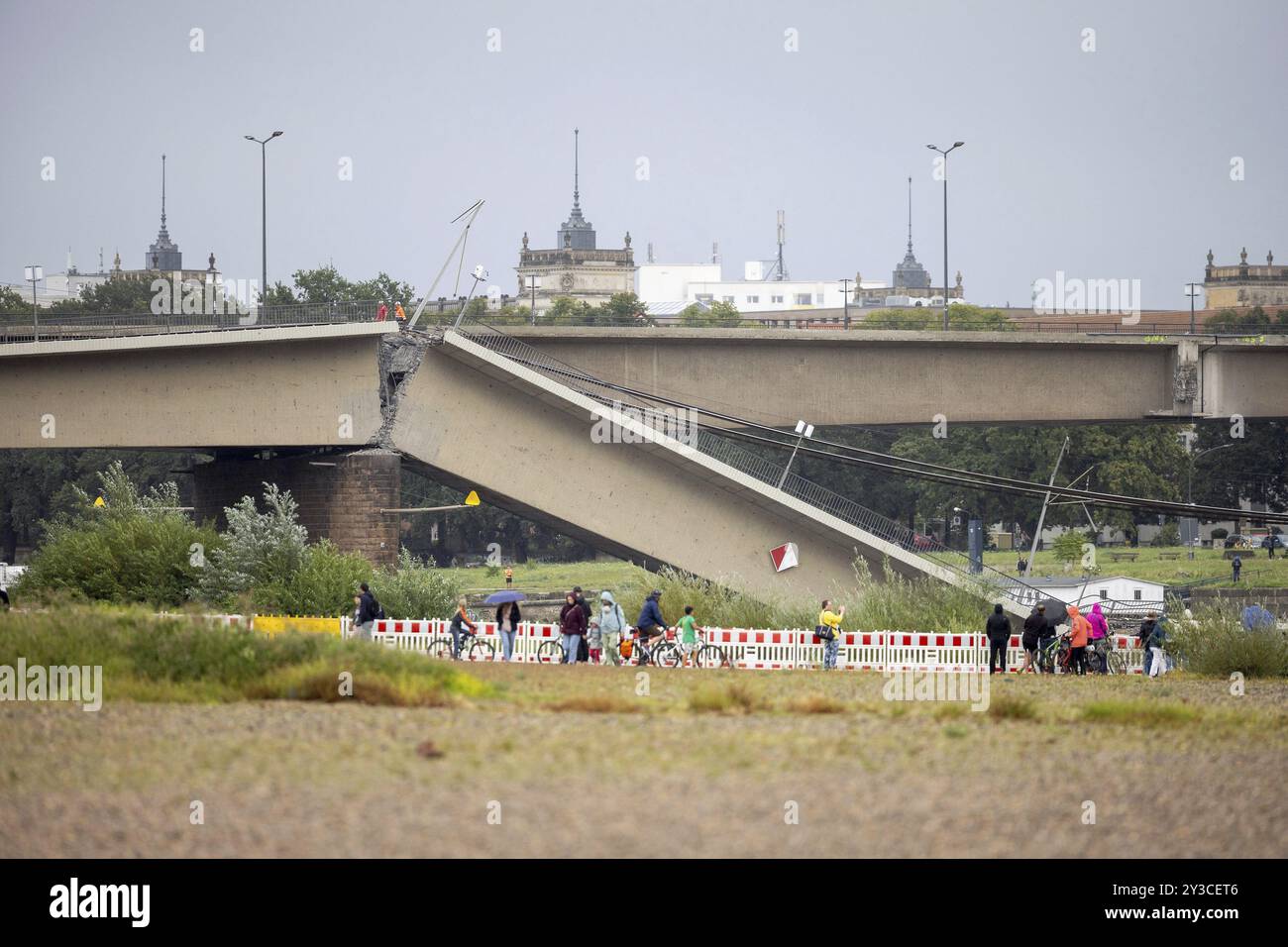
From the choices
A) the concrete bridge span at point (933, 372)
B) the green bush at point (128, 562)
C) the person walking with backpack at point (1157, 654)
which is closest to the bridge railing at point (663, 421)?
the concrete bridge span at point (933, 372)

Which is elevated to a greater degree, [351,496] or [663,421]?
[663,421]

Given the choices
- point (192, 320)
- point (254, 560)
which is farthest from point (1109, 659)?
point (192, 320)

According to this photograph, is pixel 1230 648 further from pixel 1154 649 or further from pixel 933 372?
pixel 933 372

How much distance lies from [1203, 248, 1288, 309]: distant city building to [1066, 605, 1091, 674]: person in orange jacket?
15561 centimetres

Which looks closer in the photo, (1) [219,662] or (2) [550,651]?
(1) [219,662]

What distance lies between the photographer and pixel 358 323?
37344 millimetres

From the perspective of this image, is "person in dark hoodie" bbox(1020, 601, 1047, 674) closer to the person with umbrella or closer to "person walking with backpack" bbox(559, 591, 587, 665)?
"person walking with backpack" bbox(559, 591, 587, 665)

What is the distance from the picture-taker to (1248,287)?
588ft

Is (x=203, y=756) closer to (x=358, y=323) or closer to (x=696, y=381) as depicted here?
(x=358, y=323)

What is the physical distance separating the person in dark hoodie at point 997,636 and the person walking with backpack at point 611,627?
642cm

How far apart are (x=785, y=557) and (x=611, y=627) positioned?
9600 mm

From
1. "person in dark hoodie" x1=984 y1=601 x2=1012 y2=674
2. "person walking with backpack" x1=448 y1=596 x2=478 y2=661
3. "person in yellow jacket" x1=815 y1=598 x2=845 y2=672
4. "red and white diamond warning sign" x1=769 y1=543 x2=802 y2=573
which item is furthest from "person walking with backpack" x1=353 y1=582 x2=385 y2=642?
"red and white diamond warning sign" x1=769 y1=543 x2=802 y2=573

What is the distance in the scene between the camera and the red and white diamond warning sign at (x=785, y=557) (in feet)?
127
